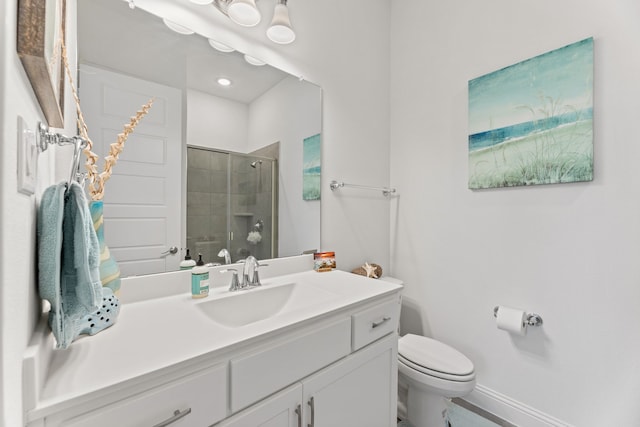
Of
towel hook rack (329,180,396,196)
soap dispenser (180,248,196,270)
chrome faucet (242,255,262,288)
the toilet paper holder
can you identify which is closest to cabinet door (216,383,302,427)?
chrome faucet (242,255,262,288)

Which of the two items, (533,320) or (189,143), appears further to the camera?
(533,320)

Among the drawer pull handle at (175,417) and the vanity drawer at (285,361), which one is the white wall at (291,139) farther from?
the drawer pull handle at (175,417)

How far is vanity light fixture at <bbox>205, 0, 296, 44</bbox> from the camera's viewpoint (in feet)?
4.15

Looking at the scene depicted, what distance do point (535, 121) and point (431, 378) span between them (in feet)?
4.68

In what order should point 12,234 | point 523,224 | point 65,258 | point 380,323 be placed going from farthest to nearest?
1. point 523,224
2. point 380,323
3. point 65,258
4. point 12,234

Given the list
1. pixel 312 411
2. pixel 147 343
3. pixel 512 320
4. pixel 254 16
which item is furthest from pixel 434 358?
pixel 254 16

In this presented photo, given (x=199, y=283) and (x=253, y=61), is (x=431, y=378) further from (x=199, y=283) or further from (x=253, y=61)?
(x=253, y=61)

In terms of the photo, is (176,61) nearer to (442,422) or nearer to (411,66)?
(411,66)

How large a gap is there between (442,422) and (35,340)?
1670 mm

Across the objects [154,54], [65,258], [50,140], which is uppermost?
[154,54]

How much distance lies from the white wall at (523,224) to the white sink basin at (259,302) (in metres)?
1.08

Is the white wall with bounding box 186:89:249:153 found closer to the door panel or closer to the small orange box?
the door panel

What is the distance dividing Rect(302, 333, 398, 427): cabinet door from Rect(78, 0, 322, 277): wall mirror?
668mm

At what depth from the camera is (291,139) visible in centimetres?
159
